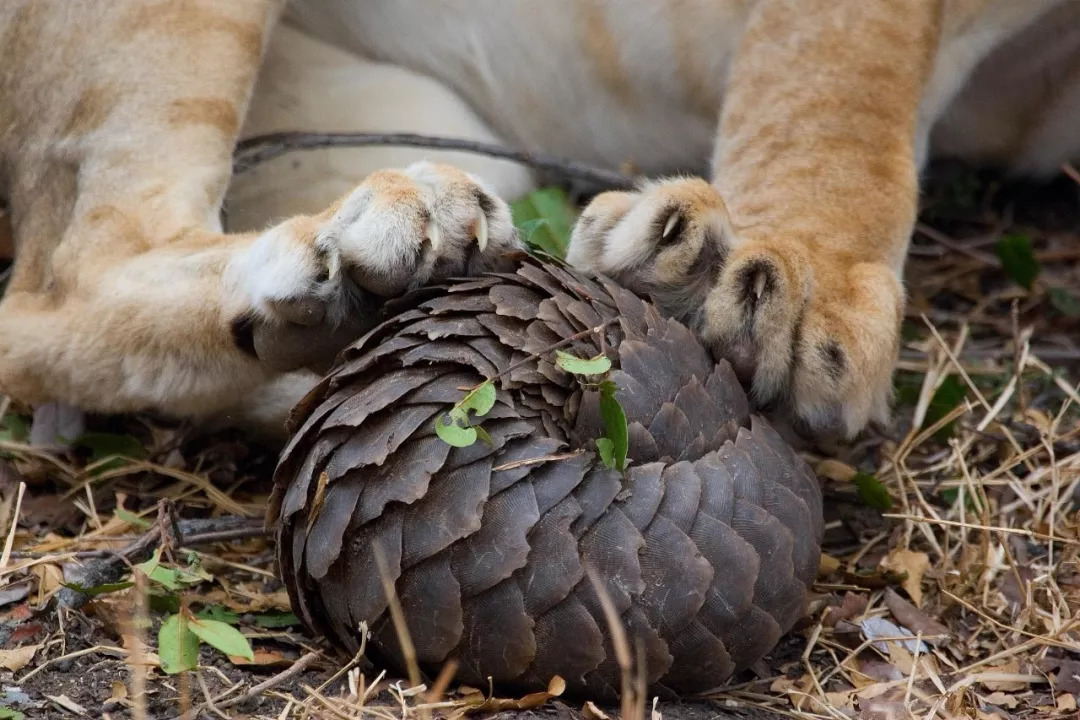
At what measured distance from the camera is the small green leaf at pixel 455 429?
1.28 m

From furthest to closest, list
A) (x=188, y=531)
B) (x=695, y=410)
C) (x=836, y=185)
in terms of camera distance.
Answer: (x=836, y=185) < (x=188, y=531) < (x=695, y=410)

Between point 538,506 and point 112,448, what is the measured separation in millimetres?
961

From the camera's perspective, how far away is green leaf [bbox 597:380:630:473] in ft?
4.31

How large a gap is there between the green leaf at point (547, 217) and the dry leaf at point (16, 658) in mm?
921

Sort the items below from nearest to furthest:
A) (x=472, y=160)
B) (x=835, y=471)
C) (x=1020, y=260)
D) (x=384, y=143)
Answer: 1. (x=835, y=471)
2. (x=384, y=143)
3. (x=472, y=160)
4. (x=1020, y=260)

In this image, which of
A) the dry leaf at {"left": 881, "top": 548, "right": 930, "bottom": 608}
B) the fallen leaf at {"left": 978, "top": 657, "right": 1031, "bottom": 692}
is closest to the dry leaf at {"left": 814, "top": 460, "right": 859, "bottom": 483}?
the dry leaf at {"left": 881, "top": 548, "right": 930, "bottom": 608}

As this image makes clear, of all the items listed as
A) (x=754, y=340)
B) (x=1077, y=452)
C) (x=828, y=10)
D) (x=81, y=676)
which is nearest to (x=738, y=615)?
(x=754, y=340)

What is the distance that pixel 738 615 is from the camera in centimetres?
131

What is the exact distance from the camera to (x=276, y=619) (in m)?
1.54

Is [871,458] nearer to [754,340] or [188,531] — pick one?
[754,340]

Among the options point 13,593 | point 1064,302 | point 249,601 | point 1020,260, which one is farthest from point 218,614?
point 1064,302

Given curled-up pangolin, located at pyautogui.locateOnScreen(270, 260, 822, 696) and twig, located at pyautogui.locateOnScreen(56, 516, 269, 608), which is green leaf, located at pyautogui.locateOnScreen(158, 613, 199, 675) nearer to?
curled-up pangolin, located at pyautogui.locateOnScreen(270, 260, 822, 696)

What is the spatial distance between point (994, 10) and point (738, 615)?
1.41m

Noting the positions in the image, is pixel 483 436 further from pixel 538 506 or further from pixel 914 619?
pixel 914 619
